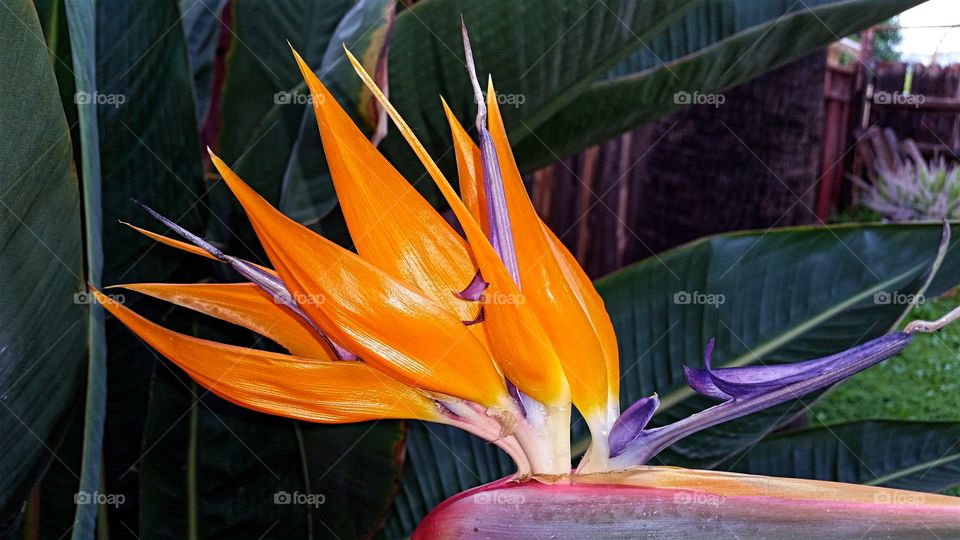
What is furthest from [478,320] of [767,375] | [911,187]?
[911,187]

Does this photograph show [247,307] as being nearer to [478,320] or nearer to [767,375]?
[478,320]

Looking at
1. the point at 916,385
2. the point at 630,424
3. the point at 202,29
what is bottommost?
the point at 916,385

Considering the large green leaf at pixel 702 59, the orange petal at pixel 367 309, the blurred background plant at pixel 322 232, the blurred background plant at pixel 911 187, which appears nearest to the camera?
the orange petal at pixel 367 309

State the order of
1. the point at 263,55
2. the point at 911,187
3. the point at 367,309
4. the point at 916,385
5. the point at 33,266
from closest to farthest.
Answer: the point at 367,309, the point at 33,266, the point at 263,55, the point at 916,385, the point at 911,187

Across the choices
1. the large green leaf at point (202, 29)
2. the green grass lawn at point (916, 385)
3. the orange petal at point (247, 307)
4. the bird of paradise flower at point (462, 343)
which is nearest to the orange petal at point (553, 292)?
the bird of paradise flower at point (462, 343)

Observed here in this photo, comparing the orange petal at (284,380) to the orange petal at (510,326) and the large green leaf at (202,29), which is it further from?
the large green leaf at (202,29)

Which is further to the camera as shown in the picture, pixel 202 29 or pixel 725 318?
pixel 202 29
